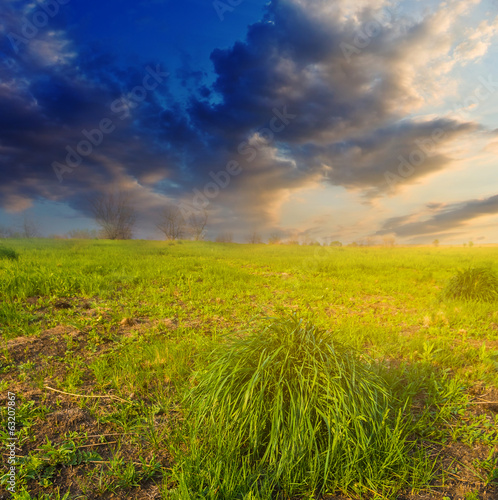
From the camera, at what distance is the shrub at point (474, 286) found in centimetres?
792

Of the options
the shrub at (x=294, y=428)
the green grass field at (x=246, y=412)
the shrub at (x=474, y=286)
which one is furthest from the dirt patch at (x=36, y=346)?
the shrub at (x=474, y=286)

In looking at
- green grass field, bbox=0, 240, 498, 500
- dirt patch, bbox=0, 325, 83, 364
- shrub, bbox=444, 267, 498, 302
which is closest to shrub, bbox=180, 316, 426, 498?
green grass field, bbox=0, 240, 498, 500

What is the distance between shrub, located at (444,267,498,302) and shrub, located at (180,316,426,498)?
689 centimetres

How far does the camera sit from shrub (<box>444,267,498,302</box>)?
7.92 meters

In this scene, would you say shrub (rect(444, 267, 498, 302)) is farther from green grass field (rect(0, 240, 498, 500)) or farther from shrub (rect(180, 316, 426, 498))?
shrub (rect(180, 316, 426, 498))

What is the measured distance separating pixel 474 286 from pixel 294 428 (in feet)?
26.5

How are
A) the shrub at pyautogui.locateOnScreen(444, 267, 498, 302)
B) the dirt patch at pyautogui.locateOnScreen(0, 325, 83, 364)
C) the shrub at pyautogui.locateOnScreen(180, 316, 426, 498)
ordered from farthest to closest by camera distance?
1. the shrub at pyautogui.locateOnScreen(444, 267, 498, 302)
2. the dirt patch at pyautogui.locateOnScreen(0, 325, 83, 364)
3. the shrub at pyautogui.locateOnScreen(180, 316, 426, 498)

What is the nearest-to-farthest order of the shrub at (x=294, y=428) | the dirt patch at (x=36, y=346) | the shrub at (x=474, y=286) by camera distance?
1. the shrub at (x=294, y=428)
2. the dirt patch at (x=36, y=346)
3. the shrub at (x=474, y=286)

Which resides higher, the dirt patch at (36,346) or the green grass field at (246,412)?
the dirt patch at (36,346)

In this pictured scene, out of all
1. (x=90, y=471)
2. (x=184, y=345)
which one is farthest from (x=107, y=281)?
(x=90, y=471)

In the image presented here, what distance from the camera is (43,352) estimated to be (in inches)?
167

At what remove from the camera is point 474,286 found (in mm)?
7984

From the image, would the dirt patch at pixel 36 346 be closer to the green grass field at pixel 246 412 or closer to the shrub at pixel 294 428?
the green grass field at pixel 246 412

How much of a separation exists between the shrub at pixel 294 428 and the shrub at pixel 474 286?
22.6ft
